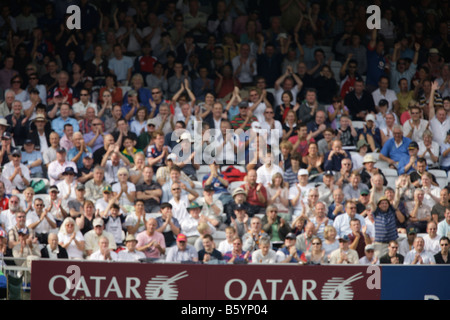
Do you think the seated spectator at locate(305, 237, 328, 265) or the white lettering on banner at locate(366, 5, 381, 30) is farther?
the white lettering on banner at locate(366, 5, 381, 30)

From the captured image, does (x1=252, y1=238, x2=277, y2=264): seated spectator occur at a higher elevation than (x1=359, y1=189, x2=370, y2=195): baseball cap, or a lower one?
lower

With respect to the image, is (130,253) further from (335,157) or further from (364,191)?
(335,157)

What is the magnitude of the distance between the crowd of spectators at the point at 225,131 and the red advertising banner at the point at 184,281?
0.63 metres

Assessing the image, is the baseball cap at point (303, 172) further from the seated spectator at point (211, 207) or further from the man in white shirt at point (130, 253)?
the man in white shirt at point (130, 253)

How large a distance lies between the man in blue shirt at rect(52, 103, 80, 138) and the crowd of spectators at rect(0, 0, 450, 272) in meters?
0.03

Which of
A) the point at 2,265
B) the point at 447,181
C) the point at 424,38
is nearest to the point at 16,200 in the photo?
the point at 2,265

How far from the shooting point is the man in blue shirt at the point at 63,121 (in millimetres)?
17625

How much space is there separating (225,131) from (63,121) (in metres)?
2.89

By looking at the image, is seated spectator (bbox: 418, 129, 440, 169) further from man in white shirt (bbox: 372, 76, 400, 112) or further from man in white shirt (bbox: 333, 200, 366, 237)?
man in white shirt (bbox: 333, 200, 366, 237)

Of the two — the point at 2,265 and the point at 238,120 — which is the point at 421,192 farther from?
the point at 2,265

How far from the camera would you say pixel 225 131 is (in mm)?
17312

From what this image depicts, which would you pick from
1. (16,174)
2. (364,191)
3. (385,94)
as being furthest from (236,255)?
(385,94)

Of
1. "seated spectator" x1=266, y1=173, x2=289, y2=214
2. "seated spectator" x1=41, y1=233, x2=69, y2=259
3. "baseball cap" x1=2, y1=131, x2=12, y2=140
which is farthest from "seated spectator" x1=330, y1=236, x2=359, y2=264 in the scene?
"baseball cap" x1=2, y1=131, x2=12, y2=140

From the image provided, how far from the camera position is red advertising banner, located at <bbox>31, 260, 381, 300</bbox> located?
46.0ft
